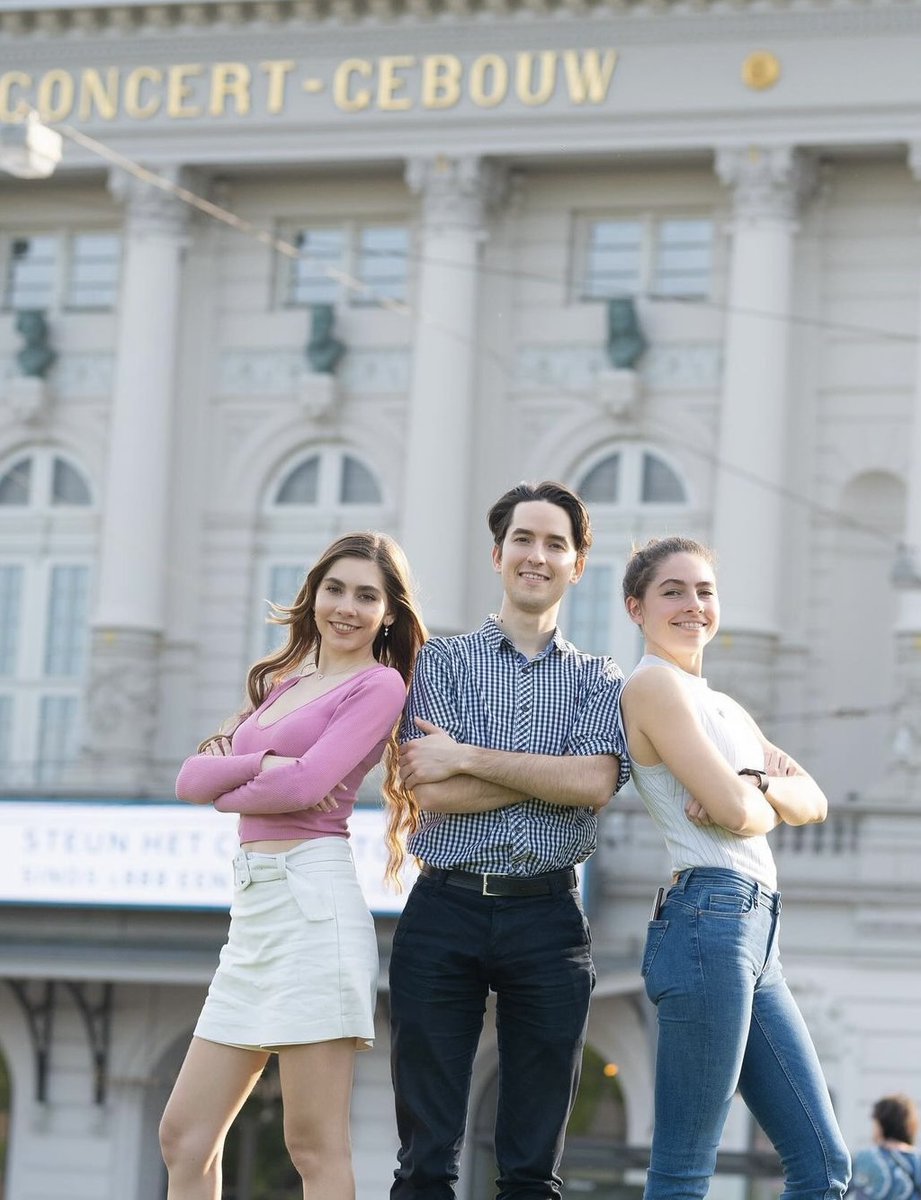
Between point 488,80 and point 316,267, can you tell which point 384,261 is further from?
point 488,80

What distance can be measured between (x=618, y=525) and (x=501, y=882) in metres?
20.8

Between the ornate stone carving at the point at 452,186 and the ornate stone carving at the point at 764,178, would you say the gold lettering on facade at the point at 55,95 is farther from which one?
the ornate stone carving at the point at 764,178

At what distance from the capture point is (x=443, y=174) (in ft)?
88.2

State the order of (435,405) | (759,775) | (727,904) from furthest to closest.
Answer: (435,405) → (759,775) → (727,904)

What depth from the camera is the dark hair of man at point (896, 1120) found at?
10.1 m

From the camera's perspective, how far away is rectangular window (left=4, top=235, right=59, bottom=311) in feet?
95.1

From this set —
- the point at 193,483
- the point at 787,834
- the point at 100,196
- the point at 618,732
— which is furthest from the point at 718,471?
the point at 618,732

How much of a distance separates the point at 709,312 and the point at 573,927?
2098cm

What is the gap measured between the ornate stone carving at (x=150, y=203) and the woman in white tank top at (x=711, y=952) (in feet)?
72.6

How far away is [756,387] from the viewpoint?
25.7m

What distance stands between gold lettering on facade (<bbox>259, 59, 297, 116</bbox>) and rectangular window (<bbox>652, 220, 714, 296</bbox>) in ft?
14.3

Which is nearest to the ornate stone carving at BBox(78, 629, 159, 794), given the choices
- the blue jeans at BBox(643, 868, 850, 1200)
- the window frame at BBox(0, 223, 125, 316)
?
the window frame at BBox(0, 223, 125, 316)

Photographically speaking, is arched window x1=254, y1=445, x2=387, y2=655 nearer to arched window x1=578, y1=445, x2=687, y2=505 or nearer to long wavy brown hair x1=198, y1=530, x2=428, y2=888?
arched window x1=578, y1=445, x2=687, y2=505

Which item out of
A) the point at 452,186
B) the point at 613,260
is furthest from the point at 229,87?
the point at 613,260
